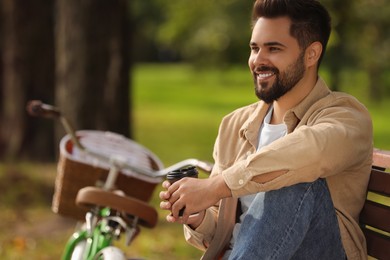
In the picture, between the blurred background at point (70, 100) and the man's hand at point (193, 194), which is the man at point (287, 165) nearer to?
the man's hand at point (193, 194)

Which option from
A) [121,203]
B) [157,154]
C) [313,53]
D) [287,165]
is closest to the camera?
[287,165]

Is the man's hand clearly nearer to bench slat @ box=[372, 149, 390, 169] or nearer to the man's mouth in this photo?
the man's mouth

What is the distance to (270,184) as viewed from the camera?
295 cm

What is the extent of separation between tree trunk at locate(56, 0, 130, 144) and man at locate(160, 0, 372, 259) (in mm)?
4685

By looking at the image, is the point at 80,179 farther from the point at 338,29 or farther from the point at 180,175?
the point at 338,29

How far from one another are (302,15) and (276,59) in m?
0.19

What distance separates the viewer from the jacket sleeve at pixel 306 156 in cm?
292

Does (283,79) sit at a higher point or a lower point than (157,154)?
higher

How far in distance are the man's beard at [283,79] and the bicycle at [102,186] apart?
55 cm

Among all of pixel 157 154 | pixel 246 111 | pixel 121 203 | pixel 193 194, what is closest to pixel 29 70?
pixel 157 154

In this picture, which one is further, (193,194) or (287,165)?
(193,194)

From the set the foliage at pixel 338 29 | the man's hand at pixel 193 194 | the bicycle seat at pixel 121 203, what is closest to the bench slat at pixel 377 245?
the man's hand at pixel 193 194

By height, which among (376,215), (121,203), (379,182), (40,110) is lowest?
(121,203)

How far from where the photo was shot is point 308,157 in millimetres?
2928
